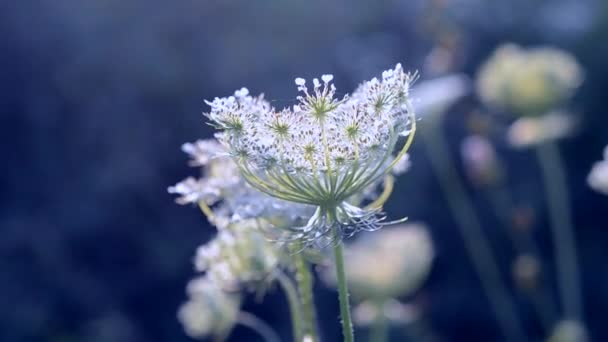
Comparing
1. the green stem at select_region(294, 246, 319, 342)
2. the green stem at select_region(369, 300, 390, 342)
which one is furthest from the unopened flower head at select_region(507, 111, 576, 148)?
the green stem at select_region(294, 246, 319, 342)

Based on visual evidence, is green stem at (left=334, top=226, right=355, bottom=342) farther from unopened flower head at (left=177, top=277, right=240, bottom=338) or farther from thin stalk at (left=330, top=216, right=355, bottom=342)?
unopened flower head at (left=177, top=277, right=240, bottom=338)

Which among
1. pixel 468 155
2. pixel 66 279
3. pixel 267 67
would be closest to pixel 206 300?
pixel 468 155

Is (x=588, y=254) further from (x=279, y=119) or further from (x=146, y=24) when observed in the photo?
(x=279, y=119)

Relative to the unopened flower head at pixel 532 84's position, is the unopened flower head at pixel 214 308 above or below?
below

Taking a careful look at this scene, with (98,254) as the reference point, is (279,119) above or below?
below

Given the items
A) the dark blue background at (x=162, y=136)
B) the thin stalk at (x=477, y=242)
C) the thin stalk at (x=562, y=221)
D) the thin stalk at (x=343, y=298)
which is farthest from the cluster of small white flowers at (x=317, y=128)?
the dark blue background at (x=162, y=136)

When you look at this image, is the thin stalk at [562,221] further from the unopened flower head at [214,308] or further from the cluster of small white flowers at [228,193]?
the cluster of small white flowers at [228,193]
